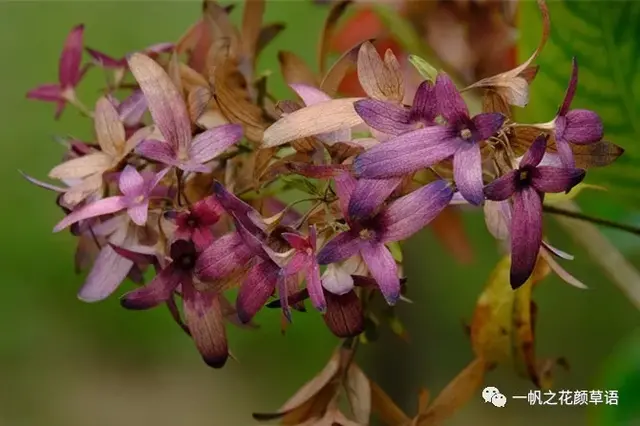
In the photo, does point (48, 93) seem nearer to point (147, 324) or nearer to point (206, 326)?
point (206, 326)

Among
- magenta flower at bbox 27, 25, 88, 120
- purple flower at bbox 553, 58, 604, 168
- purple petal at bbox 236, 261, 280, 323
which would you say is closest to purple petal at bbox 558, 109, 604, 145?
purple flower at bbox 553, 58, 604, 168

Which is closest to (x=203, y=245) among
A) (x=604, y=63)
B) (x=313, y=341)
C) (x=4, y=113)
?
(x=604, y=63)

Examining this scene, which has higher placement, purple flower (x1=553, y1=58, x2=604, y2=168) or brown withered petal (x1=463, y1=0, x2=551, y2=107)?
brown withered petal (x1=463, y1=0, x2=551, y2=107)

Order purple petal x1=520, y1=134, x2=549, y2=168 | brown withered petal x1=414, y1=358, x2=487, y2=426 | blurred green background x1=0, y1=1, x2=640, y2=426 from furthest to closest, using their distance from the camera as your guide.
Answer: blurred green background x1=0, y1=1, x2=640, y2=426 < brown withered petal x1=414, y1=358, x2=487, y2=426 < purple petal x1=520, y1=134, x2=549, y2=168

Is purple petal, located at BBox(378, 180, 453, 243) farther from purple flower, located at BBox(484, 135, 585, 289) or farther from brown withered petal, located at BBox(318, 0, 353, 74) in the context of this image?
brown withered petal, located at BBox(318, 0, 353, 74)

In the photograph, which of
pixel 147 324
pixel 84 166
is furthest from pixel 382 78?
pixel 147 324

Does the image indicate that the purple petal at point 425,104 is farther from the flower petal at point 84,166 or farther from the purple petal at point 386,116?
the flower petal at point 84,166
